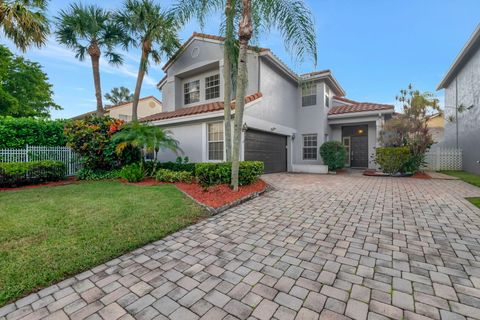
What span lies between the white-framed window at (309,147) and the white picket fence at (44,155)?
13.5 m

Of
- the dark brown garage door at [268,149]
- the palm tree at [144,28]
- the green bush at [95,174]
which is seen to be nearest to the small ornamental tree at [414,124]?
the dark brown garage door at [268,149]

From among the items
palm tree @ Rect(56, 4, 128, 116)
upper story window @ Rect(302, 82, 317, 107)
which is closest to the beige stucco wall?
palm tree @ Rect(56, 4, 128, 116)

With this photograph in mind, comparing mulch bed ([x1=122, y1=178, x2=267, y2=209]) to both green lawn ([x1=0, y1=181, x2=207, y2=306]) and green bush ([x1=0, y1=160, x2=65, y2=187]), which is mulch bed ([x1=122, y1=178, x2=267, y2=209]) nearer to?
green lawn ([x1=0, y1=181, x2=207, y2=306])

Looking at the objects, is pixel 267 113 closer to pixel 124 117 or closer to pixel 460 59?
pixel 460 59

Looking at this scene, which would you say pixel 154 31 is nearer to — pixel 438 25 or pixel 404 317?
pixel 404 317

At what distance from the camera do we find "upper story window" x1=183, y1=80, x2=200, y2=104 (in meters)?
13.2

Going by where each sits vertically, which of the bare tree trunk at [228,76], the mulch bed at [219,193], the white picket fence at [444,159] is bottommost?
the mulch bed at [219,193]

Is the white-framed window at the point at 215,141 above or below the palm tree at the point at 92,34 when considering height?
below

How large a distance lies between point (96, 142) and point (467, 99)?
781 inches

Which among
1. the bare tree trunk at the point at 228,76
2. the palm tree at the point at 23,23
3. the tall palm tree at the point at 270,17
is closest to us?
the tall palm tree at the point at 270,17

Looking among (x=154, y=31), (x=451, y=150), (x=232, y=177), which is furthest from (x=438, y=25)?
(x=154, y=31)

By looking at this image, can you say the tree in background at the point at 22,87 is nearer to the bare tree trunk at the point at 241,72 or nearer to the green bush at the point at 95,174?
the green bush at the point at 95,174

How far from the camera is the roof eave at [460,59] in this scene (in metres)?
10.0

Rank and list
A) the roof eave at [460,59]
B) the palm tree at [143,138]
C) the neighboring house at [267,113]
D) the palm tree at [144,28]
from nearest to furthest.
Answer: the palm tree at [143,138] → the roof eave at [460,59] → the neighboring house at [267,113] → the palm tree at [144,28]
